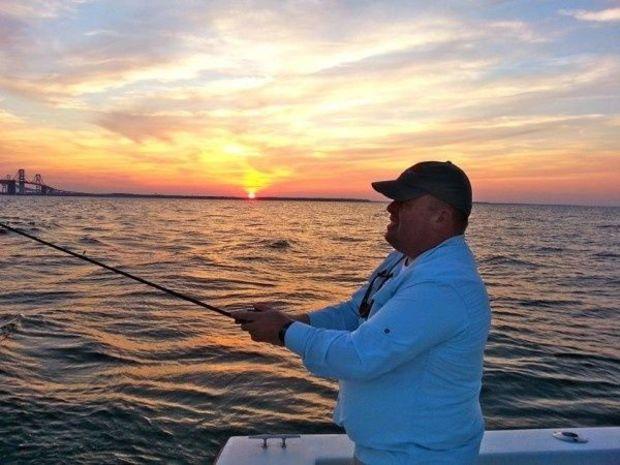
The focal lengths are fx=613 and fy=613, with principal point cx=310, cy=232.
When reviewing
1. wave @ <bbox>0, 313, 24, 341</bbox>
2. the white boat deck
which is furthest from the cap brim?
wave @ <bbox>0, 313, 24, 341</bbox>

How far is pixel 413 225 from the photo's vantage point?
2562mm

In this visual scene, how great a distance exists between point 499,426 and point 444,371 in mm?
5201

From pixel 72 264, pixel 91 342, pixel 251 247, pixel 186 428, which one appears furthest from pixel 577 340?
pixel 251 247

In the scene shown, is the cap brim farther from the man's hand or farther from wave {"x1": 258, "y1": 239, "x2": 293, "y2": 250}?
wave {"x1": 258, "y1": 239, "x2": 293, "y2": 250}

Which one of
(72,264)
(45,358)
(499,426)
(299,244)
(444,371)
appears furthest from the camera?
(299,244)

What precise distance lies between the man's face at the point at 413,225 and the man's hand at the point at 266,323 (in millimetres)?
595

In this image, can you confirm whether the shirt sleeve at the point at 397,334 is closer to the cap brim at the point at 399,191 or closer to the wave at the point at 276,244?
the cap brim at the point at 399,191

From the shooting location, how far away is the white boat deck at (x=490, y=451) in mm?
3752

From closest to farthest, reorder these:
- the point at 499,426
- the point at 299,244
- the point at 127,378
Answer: the point at 499,426 < the point at 127,378 < the point at 299,244

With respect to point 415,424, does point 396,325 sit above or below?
above

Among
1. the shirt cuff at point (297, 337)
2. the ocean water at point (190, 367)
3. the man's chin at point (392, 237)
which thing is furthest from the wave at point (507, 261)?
the shirt cuff at point (297, 337)

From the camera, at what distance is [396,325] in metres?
2.25

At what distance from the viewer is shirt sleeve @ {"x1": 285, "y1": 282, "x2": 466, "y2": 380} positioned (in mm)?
2250

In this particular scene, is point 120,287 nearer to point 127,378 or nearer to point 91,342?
point 91,342
